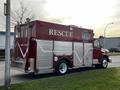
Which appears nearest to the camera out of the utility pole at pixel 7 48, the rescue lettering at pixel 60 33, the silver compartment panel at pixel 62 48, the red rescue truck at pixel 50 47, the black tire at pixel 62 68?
the utility pole at pixel 7 48

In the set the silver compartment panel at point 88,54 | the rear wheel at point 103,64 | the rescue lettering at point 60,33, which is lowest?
the rear wheel at point 103,64

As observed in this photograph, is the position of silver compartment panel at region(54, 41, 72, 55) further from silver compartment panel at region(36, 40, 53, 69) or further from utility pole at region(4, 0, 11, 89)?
utility pole at region(4, 0, 11, 89)

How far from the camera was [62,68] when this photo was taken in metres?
14.7

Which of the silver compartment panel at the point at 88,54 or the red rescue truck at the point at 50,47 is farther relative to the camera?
the silver compartment panel at the point at 88,54

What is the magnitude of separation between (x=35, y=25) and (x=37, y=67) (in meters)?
2.09

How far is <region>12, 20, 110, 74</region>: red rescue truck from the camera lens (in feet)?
42.5

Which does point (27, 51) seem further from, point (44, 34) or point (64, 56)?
point (64, 56)

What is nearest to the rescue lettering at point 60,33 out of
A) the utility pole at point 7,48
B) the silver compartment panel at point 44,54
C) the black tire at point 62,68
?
the silver compartment panel at point 44,54

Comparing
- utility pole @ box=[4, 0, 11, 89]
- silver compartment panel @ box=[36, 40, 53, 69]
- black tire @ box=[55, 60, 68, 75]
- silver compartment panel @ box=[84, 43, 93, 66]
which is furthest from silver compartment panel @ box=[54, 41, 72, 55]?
utility pole @ box=[4, 0, 11, 89]

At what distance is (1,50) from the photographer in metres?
38.4

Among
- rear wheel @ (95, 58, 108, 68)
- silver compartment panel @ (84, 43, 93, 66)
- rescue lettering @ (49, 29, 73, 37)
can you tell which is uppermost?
rescue lettering @ (49, 29, 73, 37)

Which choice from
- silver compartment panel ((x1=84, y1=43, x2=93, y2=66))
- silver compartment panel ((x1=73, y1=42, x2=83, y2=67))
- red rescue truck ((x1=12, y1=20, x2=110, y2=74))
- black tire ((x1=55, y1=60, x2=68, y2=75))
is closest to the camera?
red rescue truck ((x1=12, y1=20, x2=110, y2=74))

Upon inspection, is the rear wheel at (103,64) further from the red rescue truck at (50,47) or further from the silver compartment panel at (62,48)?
the silver compartment panel at (62,48)

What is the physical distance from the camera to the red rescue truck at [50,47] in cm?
1296
